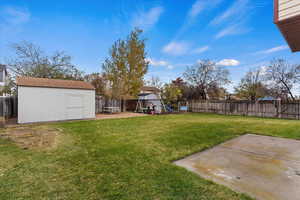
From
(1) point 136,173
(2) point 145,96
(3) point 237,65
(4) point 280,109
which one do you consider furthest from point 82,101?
(3) point 237,65

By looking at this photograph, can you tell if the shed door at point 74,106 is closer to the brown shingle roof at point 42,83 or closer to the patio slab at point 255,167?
the brown shingle roof at point 42,83

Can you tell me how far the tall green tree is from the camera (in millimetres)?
13234

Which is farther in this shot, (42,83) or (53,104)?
(53,104)

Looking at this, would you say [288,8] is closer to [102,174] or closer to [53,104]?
[102,174]

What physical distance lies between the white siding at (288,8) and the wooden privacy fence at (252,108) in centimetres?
1117

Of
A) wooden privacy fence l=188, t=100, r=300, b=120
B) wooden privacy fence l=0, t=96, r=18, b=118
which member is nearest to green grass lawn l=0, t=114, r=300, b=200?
wooden privacy fence l=0, t=96, r=18, b=118

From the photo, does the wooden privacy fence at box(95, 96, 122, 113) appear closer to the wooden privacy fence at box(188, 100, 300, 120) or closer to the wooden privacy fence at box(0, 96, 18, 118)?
the wooden privacy fence at box(0, 96, 18, 118)

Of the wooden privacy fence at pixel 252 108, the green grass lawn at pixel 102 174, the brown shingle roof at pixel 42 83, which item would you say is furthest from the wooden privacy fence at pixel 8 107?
the wooden privacy fence at pixel 252 108

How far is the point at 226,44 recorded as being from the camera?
39.4 ft

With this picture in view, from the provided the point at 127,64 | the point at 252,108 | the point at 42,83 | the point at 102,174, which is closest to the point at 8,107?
the point at 42,83

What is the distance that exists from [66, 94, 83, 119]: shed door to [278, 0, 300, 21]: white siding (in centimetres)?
945

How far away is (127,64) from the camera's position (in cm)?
1335

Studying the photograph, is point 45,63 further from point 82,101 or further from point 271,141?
point 271,141

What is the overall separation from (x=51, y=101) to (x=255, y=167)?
9.34 metres
